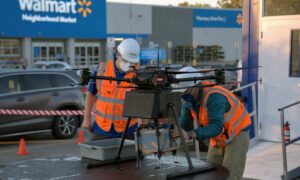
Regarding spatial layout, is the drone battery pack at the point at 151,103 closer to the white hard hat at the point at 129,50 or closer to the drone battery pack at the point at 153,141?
the drone battery pack at the point at 153,141

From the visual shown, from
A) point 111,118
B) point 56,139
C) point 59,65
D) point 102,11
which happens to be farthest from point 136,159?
point 102,11

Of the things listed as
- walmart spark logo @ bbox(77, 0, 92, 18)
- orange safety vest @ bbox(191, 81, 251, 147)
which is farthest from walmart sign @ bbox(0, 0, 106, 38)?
orange safety vest @ bbox(191, 81, 251, 147)

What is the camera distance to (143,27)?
49969mm

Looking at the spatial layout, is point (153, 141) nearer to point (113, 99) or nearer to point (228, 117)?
point (228, 117)

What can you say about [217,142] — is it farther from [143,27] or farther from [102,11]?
[143,27]

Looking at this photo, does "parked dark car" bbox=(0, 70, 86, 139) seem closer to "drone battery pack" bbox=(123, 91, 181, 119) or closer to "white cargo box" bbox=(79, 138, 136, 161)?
"white cargo box" bbox=(79, 138, 136, 161)

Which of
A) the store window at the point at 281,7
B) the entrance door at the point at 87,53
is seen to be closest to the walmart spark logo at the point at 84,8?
the entrance door at the point at 87,53

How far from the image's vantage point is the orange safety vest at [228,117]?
4.53 m

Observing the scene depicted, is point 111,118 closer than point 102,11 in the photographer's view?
Yes

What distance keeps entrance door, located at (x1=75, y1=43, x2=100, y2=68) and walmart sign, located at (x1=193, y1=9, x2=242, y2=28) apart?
44.0 ft

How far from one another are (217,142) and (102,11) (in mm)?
41063

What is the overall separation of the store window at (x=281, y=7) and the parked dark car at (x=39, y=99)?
5.19 meters

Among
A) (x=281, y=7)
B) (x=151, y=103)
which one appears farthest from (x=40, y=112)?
(x=151, y=103)

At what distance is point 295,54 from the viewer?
28.5ft
